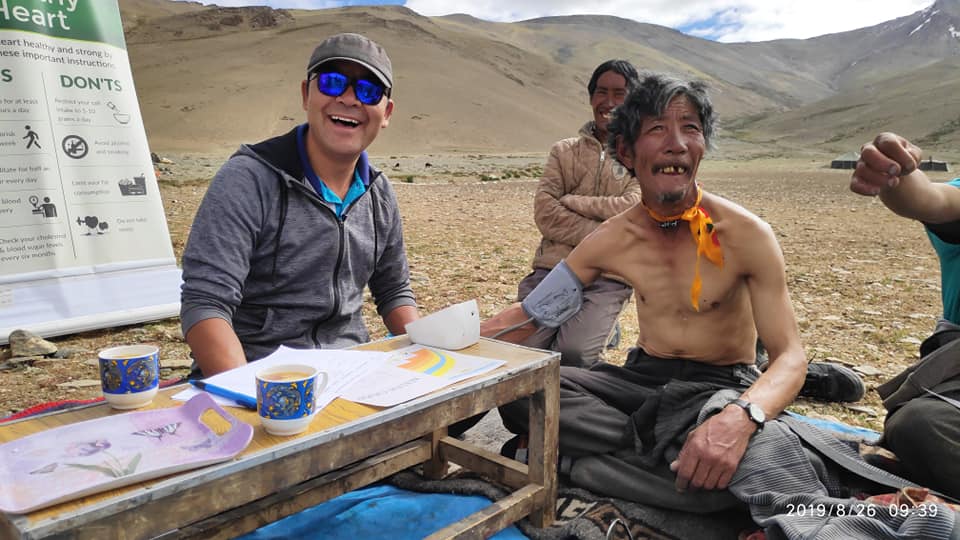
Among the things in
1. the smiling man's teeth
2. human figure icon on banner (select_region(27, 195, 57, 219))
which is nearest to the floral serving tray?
the smiling man's teeth

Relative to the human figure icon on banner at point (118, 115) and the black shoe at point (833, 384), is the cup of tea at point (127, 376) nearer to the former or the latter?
the black shoe at point (833, 384)

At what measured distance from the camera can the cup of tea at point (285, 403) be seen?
175 centimetres

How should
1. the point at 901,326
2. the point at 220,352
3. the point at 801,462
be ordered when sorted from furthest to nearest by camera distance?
1. the point at 901,326
2. the point at 220,352
3. the point at 801,462

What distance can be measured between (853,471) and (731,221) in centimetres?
109

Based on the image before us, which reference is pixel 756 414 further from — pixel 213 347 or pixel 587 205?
pixel 587 205

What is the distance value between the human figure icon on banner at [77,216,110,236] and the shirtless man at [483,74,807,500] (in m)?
Answer: 4.08

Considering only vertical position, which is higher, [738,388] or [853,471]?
[738,388]

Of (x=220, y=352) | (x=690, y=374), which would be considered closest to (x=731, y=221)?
(x=690, y=374)

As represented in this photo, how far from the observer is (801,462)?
8.20 ft

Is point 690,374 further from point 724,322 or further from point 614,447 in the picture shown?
point 614,447

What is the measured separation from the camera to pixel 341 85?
3000mm

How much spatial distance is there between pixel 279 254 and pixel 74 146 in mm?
3620

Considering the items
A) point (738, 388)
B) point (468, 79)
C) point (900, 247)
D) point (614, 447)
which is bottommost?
point (900, 247)

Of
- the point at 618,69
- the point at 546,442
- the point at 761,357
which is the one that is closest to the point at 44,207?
the point at 618,69
